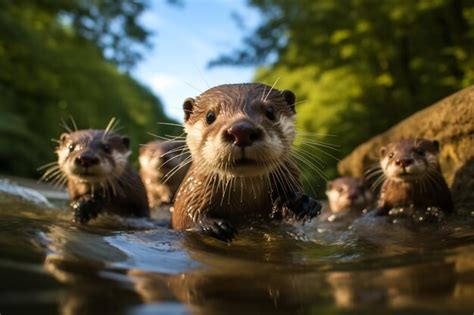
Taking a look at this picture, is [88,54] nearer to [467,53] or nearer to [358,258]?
[467,53]

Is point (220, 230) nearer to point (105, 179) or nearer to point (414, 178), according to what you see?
point (105, 179)

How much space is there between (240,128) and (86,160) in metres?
1.91

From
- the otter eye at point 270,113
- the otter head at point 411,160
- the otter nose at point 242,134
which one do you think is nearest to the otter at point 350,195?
the otter head at point 411,160

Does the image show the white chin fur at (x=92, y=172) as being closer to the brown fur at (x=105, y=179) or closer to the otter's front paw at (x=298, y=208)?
the brown fur at (x=105, y=179)

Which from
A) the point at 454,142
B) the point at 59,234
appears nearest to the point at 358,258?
the point at 59,234

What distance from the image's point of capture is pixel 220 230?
104 inches

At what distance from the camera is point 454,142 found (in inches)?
185

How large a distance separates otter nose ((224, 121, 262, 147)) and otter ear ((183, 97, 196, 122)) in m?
0.89

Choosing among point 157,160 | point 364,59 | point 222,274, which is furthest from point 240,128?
point 364,59

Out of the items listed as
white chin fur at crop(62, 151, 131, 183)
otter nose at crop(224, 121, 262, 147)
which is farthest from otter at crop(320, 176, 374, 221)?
otter nose at crop(224, 121, 262, 147)

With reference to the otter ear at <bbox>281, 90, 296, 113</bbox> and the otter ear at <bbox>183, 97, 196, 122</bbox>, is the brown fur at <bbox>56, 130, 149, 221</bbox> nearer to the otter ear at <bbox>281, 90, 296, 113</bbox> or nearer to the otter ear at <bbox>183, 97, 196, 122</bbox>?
the otter ear at <bbox>183, 97, 196, 122</bbox>

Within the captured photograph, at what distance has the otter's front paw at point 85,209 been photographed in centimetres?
383

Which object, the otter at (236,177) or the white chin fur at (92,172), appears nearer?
the otter at (236,177)

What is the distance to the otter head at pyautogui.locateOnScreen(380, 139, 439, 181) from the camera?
4.09m
